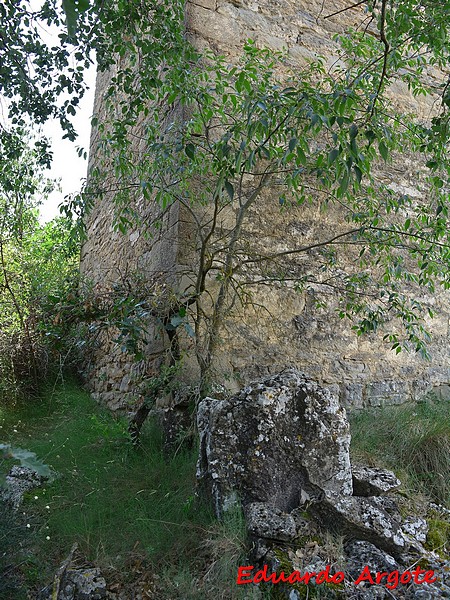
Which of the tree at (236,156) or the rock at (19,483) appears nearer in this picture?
the rock at (19,483)

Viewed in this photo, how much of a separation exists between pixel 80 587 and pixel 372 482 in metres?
1.54

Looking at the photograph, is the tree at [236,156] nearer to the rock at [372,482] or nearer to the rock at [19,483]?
the rock at [372,482]

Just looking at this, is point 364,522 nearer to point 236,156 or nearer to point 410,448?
point 410,448

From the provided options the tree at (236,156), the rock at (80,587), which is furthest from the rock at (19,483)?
the tree at (236,156)

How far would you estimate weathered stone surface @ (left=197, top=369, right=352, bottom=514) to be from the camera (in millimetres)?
2660

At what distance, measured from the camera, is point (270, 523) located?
7.80 ft

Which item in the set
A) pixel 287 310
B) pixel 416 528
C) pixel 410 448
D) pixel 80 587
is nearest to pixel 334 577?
pixel 416 528

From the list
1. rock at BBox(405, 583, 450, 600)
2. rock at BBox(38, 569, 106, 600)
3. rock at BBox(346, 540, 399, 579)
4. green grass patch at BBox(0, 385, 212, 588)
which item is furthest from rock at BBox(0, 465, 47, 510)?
rock at BBox(405, 583, 450, 600)

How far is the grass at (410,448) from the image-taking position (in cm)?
333

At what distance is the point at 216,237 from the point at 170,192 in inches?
25.8

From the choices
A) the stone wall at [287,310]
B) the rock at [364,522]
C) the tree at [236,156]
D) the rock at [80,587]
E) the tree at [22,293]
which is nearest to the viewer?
the rock at [80,587]

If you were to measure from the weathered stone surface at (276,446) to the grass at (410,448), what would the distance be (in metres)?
0.64

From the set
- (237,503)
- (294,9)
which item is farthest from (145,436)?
(294,9)

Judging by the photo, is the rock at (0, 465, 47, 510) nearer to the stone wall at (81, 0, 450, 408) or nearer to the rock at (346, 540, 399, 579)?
the stone wall at (81, 0, 450, 408)
